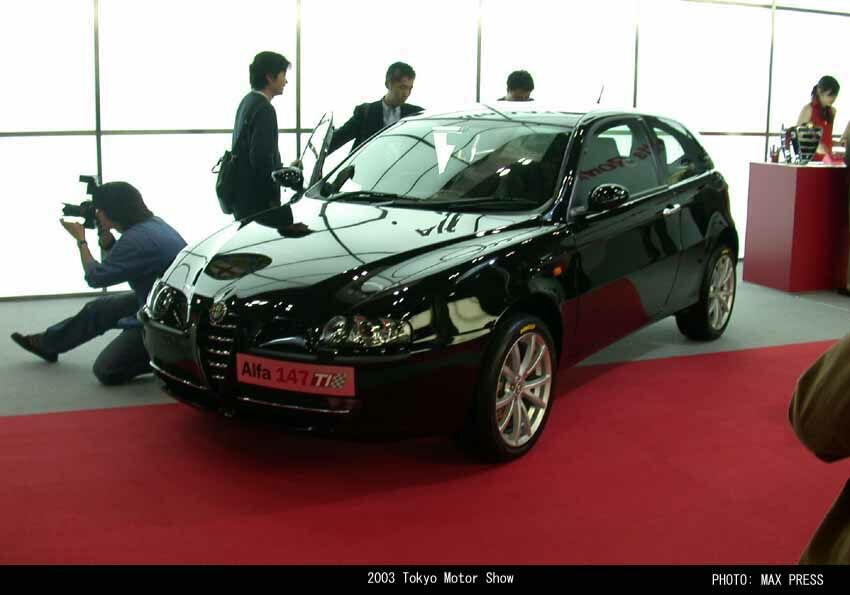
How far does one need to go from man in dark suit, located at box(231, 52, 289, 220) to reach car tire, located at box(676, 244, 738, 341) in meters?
2.67

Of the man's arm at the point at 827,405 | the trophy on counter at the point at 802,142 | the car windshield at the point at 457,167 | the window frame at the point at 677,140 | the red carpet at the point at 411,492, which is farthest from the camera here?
the trophy on counter at the point at 802,142

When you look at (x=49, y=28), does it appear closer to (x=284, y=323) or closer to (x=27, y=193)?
(x=27, y=193)

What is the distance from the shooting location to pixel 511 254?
4.32 metres

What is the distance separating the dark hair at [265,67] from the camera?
6.23 meters

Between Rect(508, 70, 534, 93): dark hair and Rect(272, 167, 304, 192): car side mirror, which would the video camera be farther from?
Rect(508, 70, 534, 93): dark hair

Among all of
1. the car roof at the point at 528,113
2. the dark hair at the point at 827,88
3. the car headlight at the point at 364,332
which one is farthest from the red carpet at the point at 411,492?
the dark hair at the point at 827,88

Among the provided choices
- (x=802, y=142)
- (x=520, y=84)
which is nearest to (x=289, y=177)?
(x=520, y=84)

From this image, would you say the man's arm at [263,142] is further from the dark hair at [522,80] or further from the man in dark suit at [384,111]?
the dark hair at [522,80]

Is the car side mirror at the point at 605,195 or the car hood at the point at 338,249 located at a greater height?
the car side mirror at the point at 605,195

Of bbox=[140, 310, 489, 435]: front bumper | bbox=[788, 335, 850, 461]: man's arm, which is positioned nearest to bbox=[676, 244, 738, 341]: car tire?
bbox=[140, 310, 489, 435]: front bumper

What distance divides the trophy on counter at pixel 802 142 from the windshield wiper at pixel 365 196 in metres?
4.72

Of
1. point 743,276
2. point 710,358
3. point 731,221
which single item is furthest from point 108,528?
point 743,276
